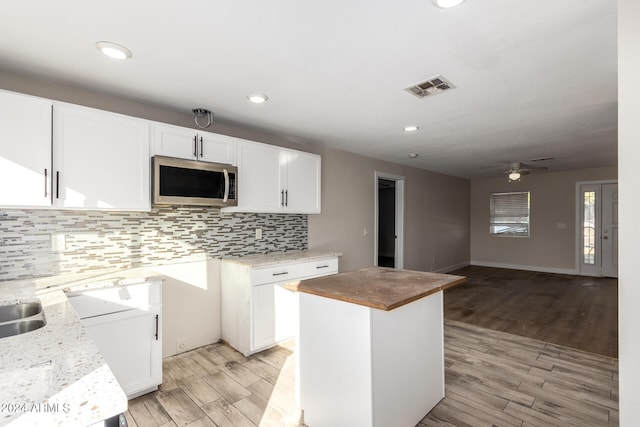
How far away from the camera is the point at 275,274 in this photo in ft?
10.3

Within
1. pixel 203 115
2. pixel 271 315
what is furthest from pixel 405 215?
pixel 203 115

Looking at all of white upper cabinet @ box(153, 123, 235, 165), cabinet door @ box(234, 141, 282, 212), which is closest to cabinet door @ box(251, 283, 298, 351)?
cabinet door @ box(234, 141, 282, 212)

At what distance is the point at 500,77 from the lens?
2.27m

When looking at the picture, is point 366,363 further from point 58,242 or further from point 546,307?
point 546,307

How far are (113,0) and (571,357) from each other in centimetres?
425

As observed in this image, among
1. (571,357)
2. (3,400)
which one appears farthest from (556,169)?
(3,400)

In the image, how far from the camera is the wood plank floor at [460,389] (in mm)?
2062

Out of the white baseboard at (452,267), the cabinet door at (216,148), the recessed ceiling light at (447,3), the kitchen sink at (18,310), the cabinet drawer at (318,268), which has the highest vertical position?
the recessed ceiling light at (447,3)

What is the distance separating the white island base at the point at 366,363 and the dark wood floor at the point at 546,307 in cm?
211

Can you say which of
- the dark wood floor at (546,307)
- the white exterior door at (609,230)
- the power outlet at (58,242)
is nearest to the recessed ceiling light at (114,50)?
the power outlet at (58,242)

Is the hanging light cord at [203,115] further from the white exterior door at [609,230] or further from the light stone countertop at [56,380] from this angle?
the white exterior door at [609,230]

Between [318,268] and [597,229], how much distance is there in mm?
6564

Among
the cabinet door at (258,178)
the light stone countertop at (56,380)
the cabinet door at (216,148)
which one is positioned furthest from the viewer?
the cabinet door at (258,178)

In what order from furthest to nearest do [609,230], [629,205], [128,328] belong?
[609,230] → [128,328] → [629,205]
